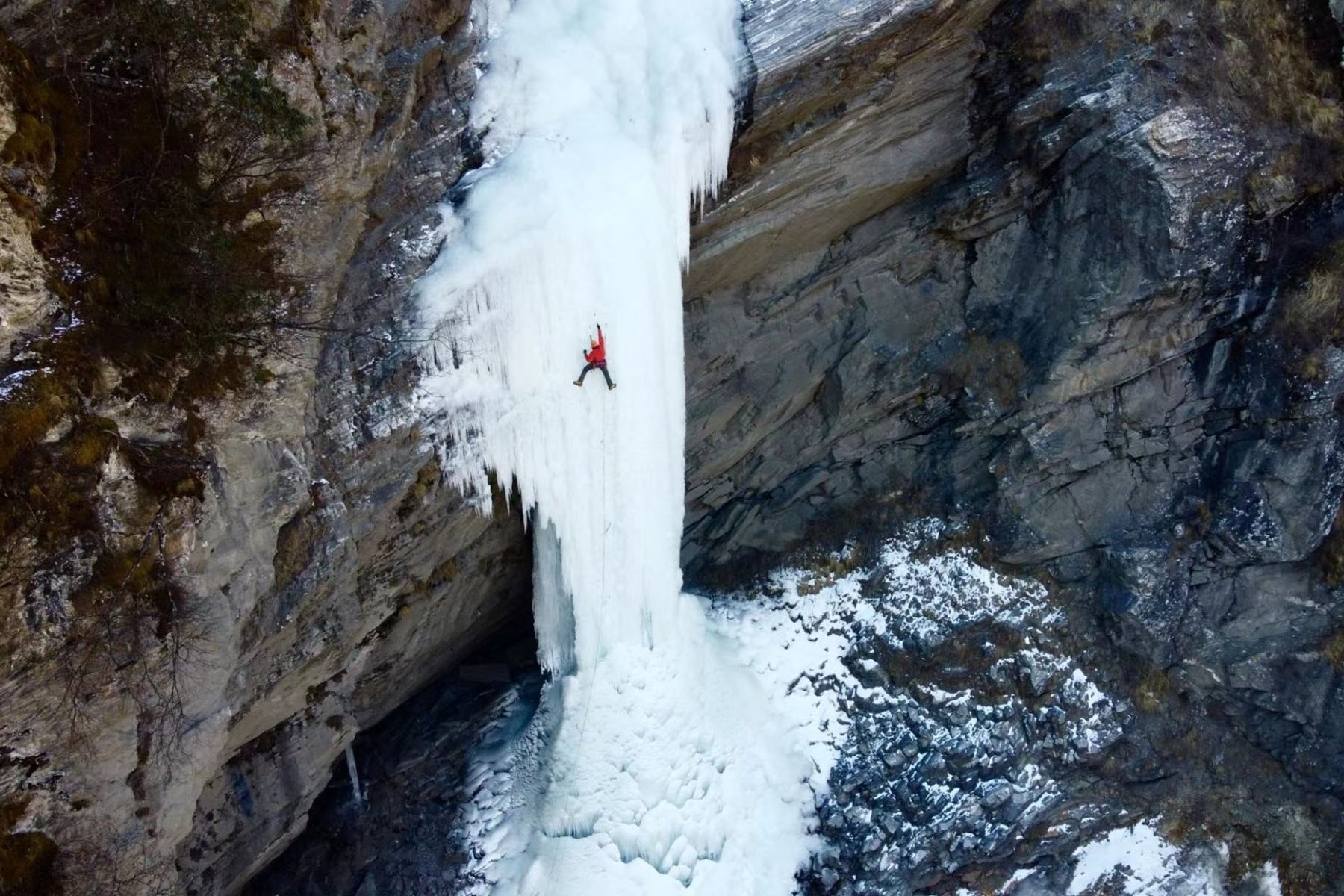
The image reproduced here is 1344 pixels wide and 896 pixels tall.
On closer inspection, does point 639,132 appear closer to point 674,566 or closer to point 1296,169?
point 674,566

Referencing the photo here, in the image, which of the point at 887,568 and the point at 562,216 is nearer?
the point at 562,216

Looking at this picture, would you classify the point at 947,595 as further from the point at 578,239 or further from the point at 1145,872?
the point at 578,239

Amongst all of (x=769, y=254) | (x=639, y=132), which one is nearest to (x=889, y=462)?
(x=769, y=254)

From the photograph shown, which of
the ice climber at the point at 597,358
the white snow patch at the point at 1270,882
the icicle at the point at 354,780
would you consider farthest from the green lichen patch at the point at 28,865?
the white snow patch at the point at 1270,882

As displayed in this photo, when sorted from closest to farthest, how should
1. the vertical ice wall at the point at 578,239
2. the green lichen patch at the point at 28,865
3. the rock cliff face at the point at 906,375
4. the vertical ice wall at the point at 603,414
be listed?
the green lichen patch at the point at 28,865, the rock cliff face at the point at 906,375, the vertical ice wall at the point at 578,239, the vertical ice wall at the point at 603,414

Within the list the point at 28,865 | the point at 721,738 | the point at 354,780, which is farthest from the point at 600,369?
the point at 28,865

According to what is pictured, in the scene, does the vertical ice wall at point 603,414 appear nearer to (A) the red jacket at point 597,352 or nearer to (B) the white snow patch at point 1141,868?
(A) the red jacket at point 597,352


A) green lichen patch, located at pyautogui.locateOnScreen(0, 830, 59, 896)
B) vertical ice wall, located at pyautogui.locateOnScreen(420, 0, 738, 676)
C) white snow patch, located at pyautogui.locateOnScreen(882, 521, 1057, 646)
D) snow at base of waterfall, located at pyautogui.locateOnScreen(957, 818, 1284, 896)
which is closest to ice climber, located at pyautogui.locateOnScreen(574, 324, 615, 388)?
vertical ice wall, located at pyautogui.locateOnScreen(420, 0, 738, 676)
